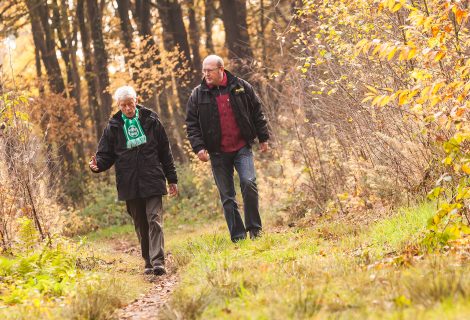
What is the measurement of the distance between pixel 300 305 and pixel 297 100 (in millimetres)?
6969

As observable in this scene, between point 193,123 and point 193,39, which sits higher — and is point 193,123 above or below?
below

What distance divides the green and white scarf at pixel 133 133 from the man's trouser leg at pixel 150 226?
0.68 metres

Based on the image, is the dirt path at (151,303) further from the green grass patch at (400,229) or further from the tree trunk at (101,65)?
the tree trunk at (101,65)

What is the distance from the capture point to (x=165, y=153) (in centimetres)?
818

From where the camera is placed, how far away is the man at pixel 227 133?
8625 mm

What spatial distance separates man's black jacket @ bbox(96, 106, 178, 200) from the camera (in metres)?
→ 7.83

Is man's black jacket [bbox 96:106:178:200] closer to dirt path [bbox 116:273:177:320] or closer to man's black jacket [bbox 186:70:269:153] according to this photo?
man's black jacket [bbox 186:70:269:153]

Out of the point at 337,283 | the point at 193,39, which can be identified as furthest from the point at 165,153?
the point at 193,39

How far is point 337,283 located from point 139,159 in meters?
3.75

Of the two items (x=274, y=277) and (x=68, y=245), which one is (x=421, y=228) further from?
(x=68, y=245)

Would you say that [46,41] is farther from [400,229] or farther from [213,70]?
[400,229]

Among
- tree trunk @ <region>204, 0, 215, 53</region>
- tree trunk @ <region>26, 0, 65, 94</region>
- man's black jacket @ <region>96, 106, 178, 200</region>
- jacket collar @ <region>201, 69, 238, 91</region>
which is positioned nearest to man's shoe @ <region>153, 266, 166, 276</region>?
man's black jacket @ <region>96, 106, 178, 200</region>

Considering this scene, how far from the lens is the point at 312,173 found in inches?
415

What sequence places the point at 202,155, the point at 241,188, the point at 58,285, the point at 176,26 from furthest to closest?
the point at 176,26, the point at 241,188, the point at 202,155, the point at 58,285
